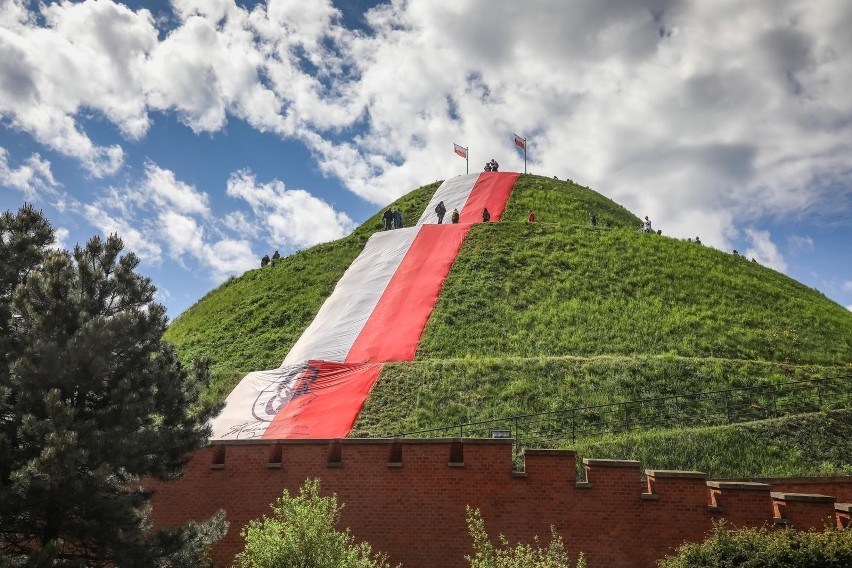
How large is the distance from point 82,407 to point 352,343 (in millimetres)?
15852

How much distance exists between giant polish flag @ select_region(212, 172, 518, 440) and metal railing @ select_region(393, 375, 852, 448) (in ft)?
11.0

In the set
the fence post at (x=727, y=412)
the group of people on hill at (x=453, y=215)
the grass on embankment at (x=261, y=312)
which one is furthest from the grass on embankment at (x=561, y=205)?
the fence post at (x=727, y=412)

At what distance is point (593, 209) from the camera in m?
46.1

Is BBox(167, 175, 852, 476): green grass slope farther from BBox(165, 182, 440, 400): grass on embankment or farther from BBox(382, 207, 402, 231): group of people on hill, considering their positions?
BBox(382, 207, 402, 231): group of people on hill

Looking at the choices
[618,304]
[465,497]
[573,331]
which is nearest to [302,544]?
[465,497]

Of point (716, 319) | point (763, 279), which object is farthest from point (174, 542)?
point (763, 279)

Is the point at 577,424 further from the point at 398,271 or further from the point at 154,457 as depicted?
the point at 398,271

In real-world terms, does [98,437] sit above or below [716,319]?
below

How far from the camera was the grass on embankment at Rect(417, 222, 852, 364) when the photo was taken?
78.7ft

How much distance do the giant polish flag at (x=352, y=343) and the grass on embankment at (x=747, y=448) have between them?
7609 mm

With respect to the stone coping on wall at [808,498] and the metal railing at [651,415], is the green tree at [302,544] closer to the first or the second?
the stone coping on wall at [808,498]

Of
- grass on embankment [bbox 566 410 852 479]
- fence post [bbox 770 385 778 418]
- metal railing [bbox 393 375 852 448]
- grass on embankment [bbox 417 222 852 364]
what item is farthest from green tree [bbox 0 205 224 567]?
fence post [bbox 770 385 778 418]

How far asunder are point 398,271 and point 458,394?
1253 centimetres

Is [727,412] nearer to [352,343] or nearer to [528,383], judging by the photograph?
[528,383]
